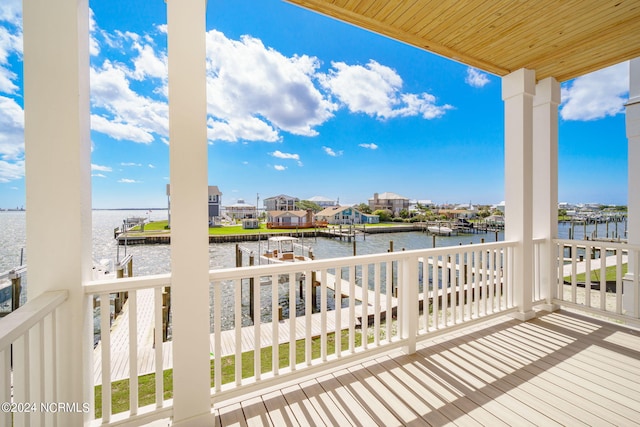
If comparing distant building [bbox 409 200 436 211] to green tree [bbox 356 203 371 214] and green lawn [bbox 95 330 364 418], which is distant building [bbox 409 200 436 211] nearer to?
green tree [bbox 356 203 371 214]

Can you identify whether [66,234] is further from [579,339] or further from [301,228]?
[301,228]

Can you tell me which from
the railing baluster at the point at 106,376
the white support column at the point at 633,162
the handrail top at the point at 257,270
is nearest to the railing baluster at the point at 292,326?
the handrail top at the point at 257,270

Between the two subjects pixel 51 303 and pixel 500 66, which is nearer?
pixel 51 303

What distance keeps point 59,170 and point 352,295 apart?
79.4 inches

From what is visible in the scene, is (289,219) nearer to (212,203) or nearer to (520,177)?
(212,203)

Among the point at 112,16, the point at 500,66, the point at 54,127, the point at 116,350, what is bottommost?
the point at 116,350

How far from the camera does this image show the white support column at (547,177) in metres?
3.21

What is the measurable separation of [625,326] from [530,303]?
0.81 meters

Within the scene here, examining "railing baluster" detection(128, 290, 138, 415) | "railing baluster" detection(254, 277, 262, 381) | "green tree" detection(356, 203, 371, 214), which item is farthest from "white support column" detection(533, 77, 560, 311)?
"green tree" detection(356, 203, 371, 214)

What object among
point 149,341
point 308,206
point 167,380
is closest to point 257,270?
point 167,380

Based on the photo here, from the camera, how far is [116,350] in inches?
155

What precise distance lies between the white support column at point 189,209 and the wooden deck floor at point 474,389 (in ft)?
1.02

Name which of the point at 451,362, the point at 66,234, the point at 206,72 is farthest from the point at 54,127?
the point at 451,362

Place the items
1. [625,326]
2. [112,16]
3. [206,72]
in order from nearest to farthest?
[206,72]
[625,326]
[112,16]
